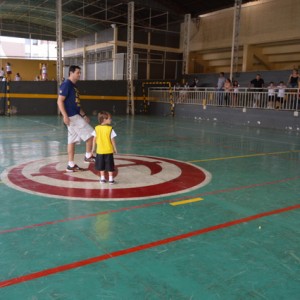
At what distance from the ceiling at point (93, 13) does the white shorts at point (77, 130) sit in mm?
18814

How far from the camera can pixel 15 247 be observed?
3332mm

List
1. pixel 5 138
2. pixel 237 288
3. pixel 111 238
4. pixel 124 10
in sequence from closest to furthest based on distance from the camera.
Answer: pixel 237 288 < pixel 111 238 < pixel 5 138 < pixel 124 10

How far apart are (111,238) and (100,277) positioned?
0.78 metres

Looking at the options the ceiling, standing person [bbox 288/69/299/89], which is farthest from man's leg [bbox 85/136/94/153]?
the ceiling

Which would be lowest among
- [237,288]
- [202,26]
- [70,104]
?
[237,288]

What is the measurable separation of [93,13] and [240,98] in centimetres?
1561

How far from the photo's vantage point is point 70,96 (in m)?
6.21

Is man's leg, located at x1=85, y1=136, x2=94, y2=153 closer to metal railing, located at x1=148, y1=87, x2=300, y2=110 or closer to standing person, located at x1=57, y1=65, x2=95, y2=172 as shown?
standing person, located at x1=57, y1=65, x2=95, y2=172

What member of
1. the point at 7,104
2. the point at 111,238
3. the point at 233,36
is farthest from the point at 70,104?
the point at 233,36

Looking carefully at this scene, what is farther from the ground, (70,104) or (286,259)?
(70,104)

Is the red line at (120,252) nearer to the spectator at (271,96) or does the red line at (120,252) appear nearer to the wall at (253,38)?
the spectator at (271,96)

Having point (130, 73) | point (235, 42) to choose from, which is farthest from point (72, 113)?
point (235, 42)

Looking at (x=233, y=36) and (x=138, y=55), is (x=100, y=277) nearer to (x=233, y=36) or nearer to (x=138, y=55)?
(x=233, y=36)

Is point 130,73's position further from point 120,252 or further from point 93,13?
point 120,252
